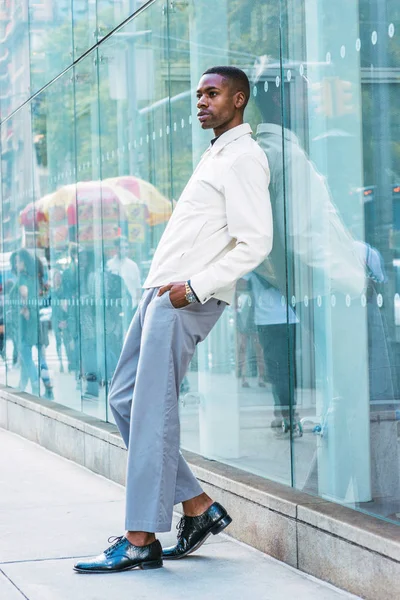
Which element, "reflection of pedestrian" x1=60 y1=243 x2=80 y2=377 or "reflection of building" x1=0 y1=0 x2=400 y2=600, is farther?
"reflection of pedestrian" x1=60 y1=243 x2=80 y2=377

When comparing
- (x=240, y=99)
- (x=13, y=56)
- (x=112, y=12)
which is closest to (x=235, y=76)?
(x=240, y=99)

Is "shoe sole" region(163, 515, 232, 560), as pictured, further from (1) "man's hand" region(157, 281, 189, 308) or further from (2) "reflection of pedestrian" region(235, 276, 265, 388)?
(1) "man's hand" region(157, 281, 189, 308)

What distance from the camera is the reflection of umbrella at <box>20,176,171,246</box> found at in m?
7.16

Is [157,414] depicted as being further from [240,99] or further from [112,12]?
[112,12]

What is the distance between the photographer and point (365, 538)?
4.14 meters

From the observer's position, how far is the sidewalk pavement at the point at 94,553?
4.36m

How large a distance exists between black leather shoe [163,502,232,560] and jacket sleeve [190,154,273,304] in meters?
0.94

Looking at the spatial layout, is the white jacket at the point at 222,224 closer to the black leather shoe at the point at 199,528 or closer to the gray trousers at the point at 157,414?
the gray trousers at the point at 157,414

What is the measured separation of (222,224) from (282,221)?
0.59 metres

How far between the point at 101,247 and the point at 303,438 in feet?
10.9

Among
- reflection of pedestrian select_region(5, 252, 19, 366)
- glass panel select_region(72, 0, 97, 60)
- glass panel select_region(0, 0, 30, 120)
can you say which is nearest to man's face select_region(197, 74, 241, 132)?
glass panel select_region(72, 0, 97, 60)

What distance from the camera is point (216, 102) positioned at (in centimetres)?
481

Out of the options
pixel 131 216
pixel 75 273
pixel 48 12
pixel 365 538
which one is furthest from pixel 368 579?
pixel 48 12

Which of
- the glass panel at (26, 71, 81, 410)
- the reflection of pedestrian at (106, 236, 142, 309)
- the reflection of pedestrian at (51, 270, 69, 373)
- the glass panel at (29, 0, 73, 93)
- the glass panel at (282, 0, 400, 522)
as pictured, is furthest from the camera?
the reflection of pedestrian at (51, 270, 69, 373)
